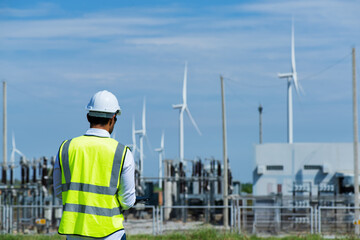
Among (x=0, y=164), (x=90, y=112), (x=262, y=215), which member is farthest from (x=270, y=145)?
(x=90, y=112)

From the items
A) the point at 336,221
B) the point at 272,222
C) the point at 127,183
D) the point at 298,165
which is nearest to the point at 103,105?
the point at 127,183

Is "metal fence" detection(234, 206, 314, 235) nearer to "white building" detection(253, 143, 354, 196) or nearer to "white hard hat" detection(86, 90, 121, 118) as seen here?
"white building" detection(253, 143, 354, 196)

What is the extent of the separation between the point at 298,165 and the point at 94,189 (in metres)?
31.8

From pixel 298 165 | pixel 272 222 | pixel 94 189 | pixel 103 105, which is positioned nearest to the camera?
pixel 94 189

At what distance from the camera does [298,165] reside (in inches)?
1390

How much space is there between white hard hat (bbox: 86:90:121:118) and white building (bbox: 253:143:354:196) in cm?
3112

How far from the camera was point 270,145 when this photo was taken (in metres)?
35.6

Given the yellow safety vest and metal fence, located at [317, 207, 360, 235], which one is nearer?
the yellow safety vest

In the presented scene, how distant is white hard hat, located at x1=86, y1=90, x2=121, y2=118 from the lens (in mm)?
4320

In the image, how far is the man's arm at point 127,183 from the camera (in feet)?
13.9

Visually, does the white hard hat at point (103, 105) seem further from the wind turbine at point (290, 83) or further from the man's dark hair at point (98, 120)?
the wind turbine at point (290, 83)

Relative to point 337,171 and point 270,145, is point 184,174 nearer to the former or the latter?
point 270,145

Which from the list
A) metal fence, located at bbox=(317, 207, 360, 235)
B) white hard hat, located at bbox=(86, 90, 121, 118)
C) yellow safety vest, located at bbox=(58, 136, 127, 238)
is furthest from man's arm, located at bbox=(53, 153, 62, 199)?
metal fence, located at bbox=(317, 207, 360, 235)

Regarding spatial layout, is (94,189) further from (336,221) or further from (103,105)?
(336,221)
